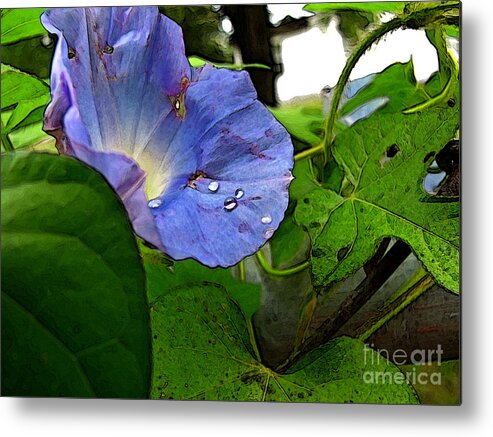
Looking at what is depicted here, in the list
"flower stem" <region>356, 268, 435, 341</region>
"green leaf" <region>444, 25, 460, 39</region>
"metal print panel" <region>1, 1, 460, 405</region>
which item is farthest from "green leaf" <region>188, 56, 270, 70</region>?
"flower stem" <region>356, 268, 435, 341</region>

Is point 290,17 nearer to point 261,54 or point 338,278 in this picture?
point 261,54

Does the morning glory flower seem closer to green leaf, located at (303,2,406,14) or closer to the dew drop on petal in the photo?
the dew drop on petal

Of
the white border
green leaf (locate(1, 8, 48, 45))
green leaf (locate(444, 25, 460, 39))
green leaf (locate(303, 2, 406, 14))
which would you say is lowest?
the white border

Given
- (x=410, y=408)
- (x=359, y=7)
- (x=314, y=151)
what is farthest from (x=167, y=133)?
(x=410, y=408)

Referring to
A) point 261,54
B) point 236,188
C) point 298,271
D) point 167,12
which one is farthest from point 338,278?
point 167,12

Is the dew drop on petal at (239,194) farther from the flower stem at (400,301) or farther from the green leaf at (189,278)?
the flower stem at (400,301)

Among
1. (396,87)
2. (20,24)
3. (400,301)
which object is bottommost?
(400,301)

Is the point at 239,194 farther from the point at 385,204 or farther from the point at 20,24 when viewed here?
the point at 20,24
